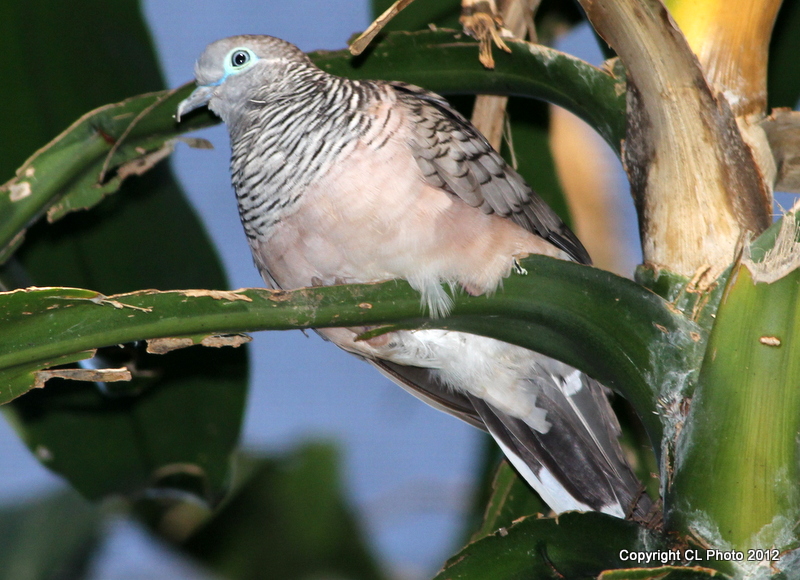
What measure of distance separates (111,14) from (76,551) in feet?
6.74

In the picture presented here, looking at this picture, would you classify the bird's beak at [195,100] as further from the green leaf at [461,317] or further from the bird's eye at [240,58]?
the green leaf at [461,317]

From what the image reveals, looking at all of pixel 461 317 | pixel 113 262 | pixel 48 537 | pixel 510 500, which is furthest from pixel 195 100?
pixel 48 537

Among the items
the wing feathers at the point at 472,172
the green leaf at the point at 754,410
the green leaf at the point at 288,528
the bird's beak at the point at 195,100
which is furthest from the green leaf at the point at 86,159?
the green leaf at the point at 288,528

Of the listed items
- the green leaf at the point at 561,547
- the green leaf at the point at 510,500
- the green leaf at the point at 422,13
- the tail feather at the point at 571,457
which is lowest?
the green leaf at the point at 510,500

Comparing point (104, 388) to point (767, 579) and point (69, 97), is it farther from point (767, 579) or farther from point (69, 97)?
point (767, 579)

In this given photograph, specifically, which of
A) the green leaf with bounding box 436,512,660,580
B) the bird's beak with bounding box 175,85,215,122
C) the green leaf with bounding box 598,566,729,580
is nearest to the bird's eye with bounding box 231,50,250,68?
the bird's beak with bounding box 175,85,215,122

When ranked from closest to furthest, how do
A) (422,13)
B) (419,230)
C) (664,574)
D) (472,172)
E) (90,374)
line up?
(664,574)
(90,374)
(419,230)
(472,172)
(422,13)

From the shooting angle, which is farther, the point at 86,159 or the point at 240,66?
the point at 240,66

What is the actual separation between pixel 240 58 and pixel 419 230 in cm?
81

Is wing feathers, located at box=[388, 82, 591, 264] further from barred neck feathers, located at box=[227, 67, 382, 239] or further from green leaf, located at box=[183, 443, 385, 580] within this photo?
green leaf, located at box=[183, 443, 385, 580]

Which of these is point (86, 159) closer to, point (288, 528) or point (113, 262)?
point (113, 262)

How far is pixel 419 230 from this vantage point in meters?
1.65

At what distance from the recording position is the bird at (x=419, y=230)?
1.64 meters

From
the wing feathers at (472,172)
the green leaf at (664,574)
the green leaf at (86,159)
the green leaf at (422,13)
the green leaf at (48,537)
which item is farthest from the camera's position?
the green leaf at (48,537)
